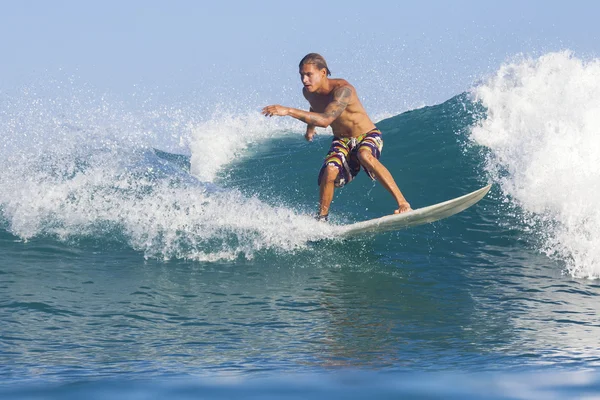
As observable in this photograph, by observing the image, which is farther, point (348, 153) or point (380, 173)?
point (348, 153)

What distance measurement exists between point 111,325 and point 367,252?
3.51 m

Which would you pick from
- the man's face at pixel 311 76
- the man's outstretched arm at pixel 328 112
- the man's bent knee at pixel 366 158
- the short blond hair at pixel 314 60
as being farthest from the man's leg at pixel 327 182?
the short blond hair at pixel 314 60

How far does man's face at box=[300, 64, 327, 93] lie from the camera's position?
7570 mm

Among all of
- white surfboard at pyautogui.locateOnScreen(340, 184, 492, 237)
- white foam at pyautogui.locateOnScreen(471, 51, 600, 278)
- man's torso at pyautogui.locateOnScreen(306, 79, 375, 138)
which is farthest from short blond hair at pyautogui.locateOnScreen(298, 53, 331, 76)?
white foam at pyautogui.locateOnScreen(471, 51, 600, 278)

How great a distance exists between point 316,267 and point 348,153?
122 cm

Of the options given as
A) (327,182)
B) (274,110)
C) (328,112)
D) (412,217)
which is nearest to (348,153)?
(327,182)

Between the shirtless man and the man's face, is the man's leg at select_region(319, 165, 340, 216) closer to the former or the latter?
the shirtless man

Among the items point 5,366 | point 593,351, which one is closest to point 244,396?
point 5,366

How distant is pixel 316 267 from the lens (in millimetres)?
7832

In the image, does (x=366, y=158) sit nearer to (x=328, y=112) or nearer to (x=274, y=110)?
(x=328, y=112)

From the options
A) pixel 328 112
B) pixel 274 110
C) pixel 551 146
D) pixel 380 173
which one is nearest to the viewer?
pixel 274 110

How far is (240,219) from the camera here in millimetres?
8695

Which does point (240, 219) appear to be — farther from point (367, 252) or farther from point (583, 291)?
point (583, 291)

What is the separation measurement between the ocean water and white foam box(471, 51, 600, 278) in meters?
0.03
